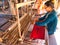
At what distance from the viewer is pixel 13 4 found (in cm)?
143

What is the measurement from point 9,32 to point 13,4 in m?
0.47

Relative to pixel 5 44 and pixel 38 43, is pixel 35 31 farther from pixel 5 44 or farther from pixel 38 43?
pixel 5 44

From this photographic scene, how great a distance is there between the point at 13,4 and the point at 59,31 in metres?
2.46

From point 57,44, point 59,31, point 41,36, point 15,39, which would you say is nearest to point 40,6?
point 59,31

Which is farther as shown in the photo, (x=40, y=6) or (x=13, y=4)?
(x=40, y=6)

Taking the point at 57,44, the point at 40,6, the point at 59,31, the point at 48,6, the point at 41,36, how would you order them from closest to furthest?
1. the point at 41,36
2. the point at 48,6
3. the point at 57,44
4. the point at 59,31
5. the point at 40,6

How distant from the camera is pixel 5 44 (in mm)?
1425

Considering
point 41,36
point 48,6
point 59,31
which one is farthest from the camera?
point 59,31

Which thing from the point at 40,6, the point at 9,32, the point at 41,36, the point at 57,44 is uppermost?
the point at 40,6

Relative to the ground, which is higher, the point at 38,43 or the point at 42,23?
the point at 42,23

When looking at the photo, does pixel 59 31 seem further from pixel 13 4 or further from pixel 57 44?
pixel 13 4

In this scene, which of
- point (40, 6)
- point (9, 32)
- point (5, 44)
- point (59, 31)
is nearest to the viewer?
point (5, 44)

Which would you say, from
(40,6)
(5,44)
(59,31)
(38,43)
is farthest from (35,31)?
(40,6)

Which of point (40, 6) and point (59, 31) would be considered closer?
point (59, 31)
